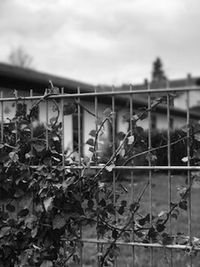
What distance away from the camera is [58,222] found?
256 cm

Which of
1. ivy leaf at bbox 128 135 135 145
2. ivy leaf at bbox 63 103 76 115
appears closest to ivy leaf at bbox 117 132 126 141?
ivy leaf at bbox 128 135 135 145

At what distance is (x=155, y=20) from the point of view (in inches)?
785

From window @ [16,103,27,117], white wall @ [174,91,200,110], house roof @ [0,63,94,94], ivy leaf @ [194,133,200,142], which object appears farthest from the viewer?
house roof @ [0,63,94,94]

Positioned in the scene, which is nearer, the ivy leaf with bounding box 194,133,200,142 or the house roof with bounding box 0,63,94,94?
the ivy leaf with bounding box 194,133,200,142

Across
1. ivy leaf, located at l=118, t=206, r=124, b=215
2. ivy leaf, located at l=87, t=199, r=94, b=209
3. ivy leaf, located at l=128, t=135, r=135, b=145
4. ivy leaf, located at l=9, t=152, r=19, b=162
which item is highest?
ivy leaf, located at l=128, t=135, r=135, b=145

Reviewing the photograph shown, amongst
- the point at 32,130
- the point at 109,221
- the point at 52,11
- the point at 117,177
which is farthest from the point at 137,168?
the point at 52,11

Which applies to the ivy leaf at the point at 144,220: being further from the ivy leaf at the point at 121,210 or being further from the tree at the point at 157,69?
the tree at the point at 157,69

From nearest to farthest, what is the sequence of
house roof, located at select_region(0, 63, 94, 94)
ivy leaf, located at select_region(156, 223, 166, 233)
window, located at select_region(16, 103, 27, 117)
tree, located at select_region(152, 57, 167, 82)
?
ivy leaf, located at select_region(156, 223, 166, 233)
window, located at select_region(16, 103, 27, 117)
house roof, located at select_region(0, 63, 94, 94)
tree, located at select_region(152, 57, 167, 82)

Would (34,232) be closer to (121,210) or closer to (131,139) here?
(121,210)

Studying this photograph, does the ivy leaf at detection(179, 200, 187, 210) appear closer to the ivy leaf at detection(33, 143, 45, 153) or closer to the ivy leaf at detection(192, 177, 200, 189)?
the ivy leaf at detection(192, 177, 200, 189)

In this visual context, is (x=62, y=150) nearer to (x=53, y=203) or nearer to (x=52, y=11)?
(x=53, y=203)

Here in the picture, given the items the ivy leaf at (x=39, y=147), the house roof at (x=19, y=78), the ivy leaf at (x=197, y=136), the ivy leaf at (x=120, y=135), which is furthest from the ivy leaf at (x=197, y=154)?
the house roof at (x=19, y=78)

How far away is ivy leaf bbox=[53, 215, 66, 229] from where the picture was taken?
2.55 metres

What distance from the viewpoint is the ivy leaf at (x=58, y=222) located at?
2.55 metres
